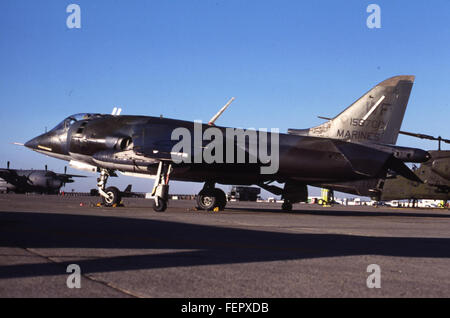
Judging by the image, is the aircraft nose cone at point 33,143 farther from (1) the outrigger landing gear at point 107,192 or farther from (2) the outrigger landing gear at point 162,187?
(2) the outrigger landing gear at point 162,187

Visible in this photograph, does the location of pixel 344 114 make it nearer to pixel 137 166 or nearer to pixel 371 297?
pixel 137 166

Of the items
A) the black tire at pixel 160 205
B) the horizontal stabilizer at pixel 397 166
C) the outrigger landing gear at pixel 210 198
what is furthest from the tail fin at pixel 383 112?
the black tire at pixel 160 205

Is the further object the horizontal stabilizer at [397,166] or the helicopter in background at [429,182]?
the helicopter in background at [429,182]

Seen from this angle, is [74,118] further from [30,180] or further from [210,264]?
[30,180]

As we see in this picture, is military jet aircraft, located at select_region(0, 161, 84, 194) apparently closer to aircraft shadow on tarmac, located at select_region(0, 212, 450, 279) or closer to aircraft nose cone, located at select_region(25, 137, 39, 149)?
aircraft nose cone, located at select_region(25, 137, 39, 149)

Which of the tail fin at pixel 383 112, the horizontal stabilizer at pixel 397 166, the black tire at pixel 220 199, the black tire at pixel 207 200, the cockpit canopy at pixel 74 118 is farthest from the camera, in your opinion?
the cockpit canopy at pixel 74 118

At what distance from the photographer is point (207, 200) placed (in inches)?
942

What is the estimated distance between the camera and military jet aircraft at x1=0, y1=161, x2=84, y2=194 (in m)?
66.5

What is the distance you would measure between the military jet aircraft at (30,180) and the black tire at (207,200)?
47.3m

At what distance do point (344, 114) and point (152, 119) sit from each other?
8.63 meters

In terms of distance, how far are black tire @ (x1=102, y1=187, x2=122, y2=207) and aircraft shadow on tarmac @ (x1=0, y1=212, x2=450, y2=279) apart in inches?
453

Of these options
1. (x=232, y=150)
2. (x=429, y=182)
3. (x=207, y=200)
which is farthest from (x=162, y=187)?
(x=429, y=182)

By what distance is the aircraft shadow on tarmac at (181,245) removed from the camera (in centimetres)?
637
